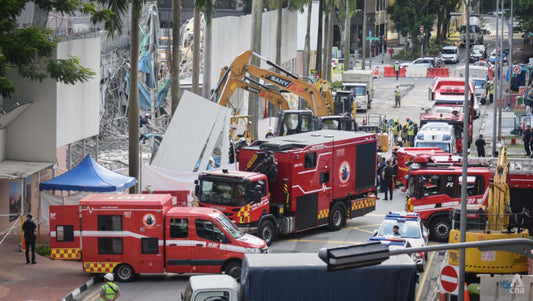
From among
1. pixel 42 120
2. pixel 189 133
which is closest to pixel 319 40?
pixel 189 133

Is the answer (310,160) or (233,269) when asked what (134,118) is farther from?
(233,269)

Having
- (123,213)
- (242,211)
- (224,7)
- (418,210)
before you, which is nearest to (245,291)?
(123,213)

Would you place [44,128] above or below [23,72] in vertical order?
below

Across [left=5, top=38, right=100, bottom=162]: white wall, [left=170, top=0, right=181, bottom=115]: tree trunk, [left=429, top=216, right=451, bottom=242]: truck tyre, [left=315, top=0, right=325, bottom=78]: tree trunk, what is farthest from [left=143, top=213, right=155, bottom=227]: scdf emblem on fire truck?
[left=315, top=0, right=325, bottom=78]: tree trunk

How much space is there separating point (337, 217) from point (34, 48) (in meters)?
12.7

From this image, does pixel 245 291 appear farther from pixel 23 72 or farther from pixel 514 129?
pixel 514 129

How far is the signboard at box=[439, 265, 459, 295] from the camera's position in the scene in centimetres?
1892

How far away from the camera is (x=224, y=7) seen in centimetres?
9719

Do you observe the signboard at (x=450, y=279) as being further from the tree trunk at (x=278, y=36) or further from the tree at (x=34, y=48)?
the tree trunk at (x=278, y=36)

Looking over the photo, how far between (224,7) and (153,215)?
74748 millimetres

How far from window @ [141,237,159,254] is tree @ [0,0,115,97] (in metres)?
5.46

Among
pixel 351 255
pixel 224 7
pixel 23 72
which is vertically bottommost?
pixel 351 255

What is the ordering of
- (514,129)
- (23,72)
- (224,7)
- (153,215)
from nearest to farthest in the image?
(153,215), (23,72), (514,129), (224,7)

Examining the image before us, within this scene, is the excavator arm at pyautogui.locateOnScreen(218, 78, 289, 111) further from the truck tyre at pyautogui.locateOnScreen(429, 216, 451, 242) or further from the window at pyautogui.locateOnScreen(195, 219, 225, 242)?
the window at pyautogui.locateOnScreen(195, 219, 225, 242)
